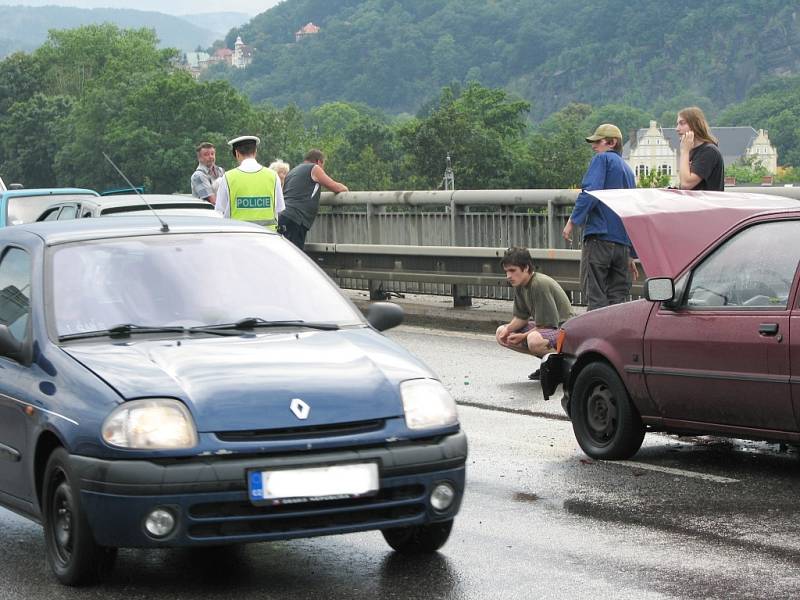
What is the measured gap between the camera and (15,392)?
6.10 meters

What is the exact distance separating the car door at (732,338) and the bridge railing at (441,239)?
5951mm

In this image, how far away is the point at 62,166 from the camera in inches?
5856

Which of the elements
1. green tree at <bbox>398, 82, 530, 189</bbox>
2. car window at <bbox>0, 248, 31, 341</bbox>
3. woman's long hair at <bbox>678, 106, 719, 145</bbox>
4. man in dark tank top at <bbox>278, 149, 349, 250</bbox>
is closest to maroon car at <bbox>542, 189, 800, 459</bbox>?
woman's long hair at <bbox>678, 106, 719, 145</bbox>

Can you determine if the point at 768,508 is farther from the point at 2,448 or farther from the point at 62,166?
the point at 62,166

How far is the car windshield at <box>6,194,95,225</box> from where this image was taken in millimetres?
17844

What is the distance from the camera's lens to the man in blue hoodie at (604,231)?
12641 millimetres

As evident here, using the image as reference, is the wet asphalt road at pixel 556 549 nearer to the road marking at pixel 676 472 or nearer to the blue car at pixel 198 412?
the road marking at pixel 676 472

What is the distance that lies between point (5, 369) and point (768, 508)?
340 cm

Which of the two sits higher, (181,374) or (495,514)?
(181,374)

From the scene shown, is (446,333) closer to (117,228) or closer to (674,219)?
(674,219)

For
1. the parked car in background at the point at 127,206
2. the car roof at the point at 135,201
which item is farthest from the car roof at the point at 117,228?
the car roof at the point at 135,201

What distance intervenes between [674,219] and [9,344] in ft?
16.6

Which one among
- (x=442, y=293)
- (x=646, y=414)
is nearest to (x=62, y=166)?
(x=442, y=293)

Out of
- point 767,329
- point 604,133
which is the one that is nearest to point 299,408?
point 767,329
